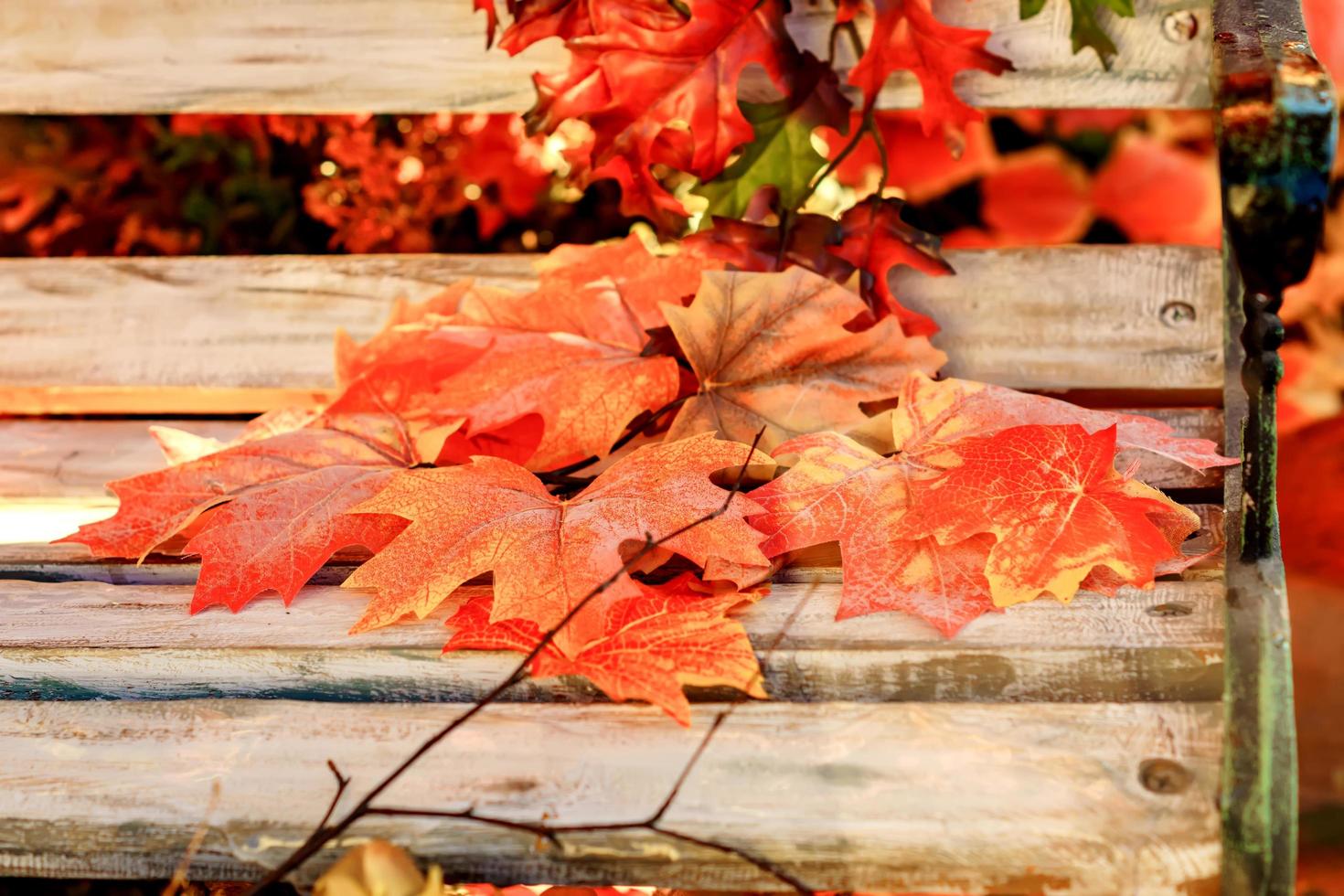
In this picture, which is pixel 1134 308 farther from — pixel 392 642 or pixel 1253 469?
pixel 392 642

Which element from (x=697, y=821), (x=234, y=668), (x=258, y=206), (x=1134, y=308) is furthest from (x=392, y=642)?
(x=258, y=206)

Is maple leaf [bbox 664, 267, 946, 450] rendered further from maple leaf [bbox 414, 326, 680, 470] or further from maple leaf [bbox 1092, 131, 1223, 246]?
maple leaf [bbox 1092, 131, 1223, 246]

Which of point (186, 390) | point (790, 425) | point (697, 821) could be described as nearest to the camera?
point (697, 821)

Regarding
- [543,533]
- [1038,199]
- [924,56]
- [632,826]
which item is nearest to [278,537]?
[543,533]

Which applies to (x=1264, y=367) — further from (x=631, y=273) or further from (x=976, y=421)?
(x=631, y=273)

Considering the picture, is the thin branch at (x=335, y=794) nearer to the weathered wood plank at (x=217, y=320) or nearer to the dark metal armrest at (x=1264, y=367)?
the dark metal armrest at (x=1264, y=367)

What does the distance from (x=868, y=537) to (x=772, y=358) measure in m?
0.21

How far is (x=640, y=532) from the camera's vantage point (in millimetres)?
685

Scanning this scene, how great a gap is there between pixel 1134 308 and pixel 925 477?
0.50m

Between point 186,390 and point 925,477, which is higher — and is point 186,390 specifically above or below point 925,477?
below

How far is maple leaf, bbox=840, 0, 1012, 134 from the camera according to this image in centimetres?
98

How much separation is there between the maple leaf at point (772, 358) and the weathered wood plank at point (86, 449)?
0.29 metres

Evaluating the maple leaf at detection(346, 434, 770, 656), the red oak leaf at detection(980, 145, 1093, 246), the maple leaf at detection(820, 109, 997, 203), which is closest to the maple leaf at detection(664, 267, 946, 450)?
the maple leaf at detection(346, 434, 770, 656)

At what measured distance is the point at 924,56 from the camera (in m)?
1.01
